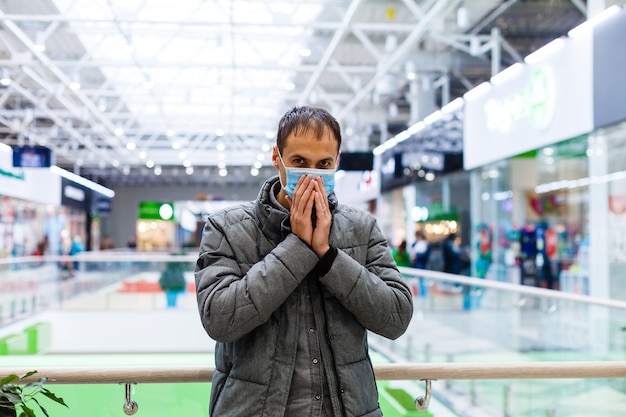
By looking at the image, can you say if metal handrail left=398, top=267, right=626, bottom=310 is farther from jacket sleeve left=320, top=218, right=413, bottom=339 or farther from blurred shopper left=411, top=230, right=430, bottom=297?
blurred shopper left=411, top=230, right=430, bottom=297

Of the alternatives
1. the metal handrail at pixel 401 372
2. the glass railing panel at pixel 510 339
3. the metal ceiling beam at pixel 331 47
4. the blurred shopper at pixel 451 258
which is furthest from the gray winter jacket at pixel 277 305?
the blurred shopper at pixel 451 258

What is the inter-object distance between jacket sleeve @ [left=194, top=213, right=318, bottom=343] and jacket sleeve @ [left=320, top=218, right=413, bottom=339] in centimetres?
6

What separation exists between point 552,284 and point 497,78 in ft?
12.0

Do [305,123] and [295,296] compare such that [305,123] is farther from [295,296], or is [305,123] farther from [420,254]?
[420,254]

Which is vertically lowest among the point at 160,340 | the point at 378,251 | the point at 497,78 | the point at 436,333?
the point at 160,340

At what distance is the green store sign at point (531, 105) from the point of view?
9.24 m

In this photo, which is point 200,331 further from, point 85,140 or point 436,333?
point 85,140

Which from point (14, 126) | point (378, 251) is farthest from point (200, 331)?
point (14, 126)

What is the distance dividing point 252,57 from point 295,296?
14.4 meters

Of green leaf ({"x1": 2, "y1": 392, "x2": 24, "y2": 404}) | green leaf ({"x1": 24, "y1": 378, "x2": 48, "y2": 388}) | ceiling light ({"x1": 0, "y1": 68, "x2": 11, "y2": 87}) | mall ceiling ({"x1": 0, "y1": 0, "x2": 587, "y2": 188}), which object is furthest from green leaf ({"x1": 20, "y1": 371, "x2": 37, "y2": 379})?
ceiling light ({"x1": 0, "y1": 68, "x2": 11, "y2": 87})

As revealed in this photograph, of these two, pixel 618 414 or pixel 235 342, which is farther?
pixel 618 414

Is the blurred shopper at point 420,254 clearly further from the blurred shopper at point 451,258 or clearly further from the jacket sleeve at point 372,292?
the jacket sleeve at point 372,292

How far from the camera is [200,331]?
41.1 ft

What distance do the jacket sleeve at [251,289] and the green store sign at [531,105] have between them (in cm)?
845
